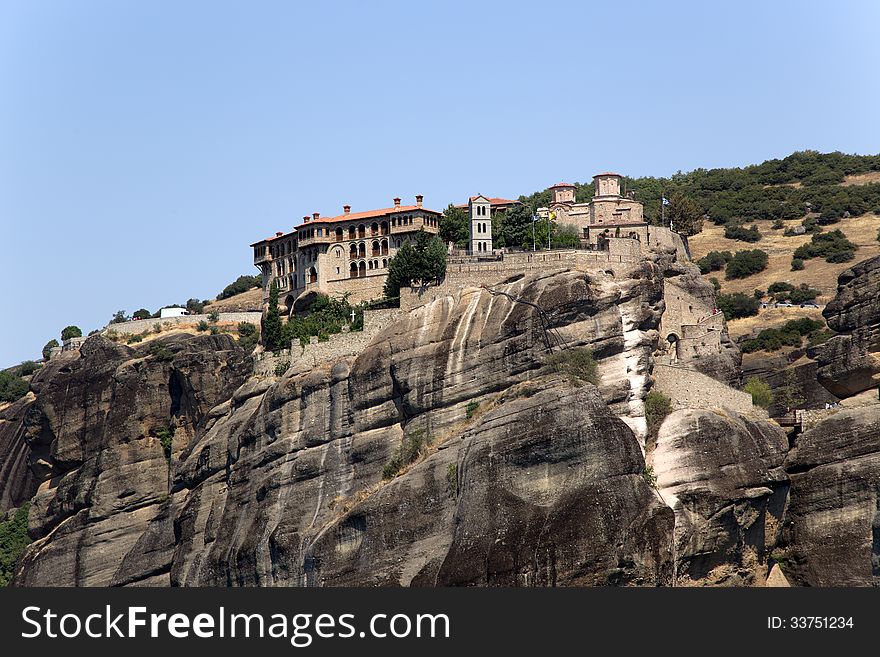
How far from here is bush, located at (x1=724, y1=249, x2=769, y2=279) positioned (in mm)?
150375

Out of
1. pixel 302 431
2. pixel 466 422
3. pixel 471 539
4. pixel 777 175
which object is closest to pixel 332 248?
pixel 302 431

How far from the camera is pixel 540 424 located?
89.1m

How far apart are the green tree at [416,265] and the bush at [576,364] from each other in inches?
525

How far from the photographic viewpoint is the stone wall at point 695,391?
9450cm

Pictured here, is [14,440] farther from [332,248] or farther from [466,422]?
[466,422]

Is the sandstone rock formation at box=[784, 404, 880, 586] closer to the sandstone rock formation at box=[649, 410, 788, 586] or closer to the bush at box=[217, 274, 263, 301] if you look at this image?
the sandstone rock formation at box=[649, 410, 788, 586]

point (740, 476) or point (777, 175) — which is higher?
point (777, 175)

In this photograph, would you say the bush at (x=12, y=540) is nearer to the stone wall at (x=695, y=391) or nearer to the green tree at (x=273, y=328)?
the green tree at (x=273, y=328)

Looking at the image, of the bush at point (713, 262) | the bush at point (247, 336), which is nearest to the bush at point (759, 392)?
the bush at point (247, 336)

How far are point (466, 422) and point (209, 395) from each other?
3036 centimetres

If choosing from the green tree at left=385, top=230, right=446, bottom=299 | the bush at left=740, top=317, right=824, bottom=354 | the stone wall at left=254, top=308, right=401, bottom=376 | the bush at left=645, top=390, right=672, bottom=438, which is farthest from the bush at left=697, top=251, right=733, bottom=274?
the bush at left=645, top=390, right=672, bottom=438

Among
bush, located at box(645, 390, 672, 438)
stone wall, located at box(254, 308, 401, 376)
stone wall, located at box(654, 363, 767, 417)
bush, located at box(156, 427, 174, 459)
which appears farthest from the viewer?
bush, located at box(156, 427, 174, 459)

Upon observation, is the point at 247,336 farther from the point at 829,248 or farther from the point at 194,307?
the point at 829,248

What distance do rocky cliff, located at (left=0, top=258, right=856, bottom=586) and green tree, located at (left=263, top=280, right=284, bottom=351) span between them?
2487mm
